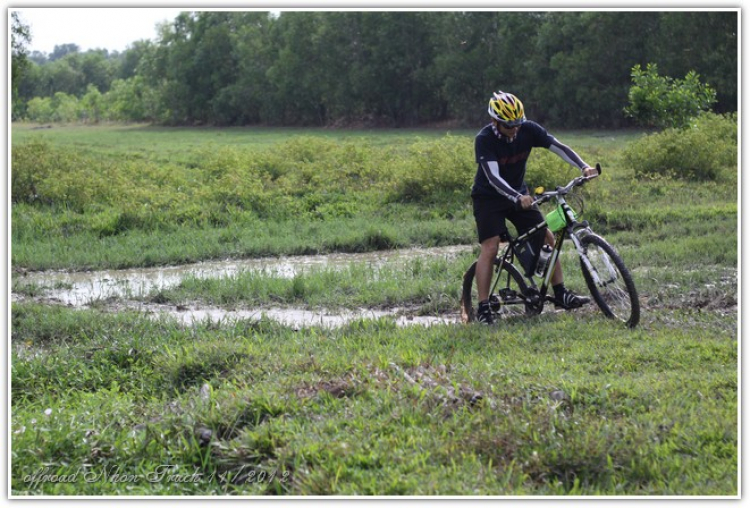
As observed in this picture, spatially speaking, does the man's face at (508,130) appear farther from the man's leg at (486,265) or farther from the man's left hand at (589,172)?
the man's leg at (486,265)

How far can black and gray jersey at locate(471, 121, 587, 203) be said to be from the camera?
732 centimetres

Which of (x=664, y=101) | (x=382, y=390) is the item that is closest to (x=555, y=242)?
(x=382, y=390)

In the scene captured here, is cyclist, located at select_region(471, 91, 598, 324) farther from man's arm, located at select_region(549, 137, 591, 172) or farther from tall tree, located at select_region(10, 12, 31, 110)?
tall tree, located at select_region(10, 12, 31, 110)

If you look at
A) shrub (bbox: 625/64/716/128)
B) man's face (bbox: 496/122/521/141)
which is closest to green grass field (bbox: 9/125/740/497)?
man's face (bbox: 496/122/521/141)

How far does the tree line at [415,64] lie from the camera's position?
37.1 m

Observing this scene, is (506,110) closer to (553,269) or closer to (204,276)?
(553,269)

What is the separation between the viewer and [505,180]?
7.57m

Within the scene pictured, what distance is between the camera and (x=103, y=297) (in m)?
10.8

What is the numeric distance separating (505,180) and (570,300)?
4.00ft

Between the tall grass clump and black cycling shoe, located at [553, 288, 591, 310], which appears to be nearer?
black cycling shoe, located at [553, 288, 591, 310]

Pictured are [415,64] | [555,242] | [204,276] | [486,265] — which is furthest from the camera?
[415,64]

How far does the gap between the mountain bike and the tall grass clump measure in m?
12.1

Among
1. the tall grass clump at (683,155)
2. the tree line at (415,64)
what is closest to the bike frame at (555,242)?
the tall grass clump at (683,155)

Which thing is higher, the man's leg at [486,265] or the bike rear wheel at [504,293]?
the man's leg at [486,265]
